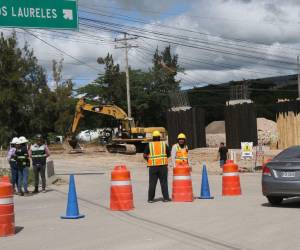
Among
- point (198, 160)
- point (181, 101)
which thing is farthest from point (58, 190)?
point (181, 101)

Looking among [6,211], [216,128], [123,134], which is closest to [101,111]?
[123,134]

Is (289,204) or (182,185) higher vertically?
(182,185)

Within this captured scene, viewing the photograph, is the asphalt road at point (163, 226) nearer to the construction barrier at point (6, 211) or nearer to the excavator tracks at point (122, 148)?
the construction barrier at point (6, 211)

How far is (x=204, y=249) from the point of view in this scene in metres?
8.57

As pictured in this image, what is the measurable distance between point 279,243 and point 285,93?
81.9 metres

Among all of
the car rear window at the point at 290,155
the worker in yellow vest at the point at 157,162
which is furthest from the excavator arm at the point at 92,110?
the car rear window at the point at 290,155

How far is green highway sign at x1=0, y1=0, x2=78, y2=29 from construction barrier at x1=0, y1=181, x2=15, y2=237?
1148cm

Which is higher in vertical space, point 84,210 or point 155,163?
point 155,163

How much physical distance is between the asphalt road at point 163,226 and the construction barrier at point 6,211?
0.66 ft

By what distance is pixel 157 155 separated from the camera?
14719 mm

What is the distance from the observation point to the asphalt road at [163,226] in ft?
29.9

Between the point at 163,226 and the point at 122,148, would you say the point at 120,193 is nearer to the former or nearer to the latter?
the point at 163,226

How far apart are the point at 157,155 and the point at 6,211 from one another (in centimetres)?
538

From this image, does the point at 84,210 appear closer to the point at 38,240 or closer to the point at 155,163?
the point at 155,163
